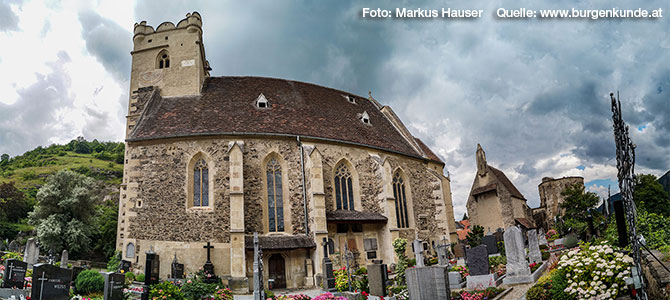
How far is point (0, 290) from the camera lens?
1259cm

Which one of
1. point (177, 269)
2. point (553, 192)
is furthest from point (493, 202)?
point (177, 269)

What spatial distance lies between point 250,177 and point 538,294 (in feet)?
48.6

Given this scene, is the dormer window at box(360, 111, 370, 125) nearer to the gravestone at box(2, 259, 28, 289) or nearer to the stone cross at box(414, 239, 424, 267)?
the stone cross at box(414, 239, 424, 267)

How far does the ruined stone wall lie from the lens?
42.0m

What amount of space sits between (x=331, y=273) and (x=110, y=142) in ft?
379

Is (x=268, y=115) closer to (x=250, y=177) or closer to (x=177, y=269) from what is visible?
(x=250, y=177)

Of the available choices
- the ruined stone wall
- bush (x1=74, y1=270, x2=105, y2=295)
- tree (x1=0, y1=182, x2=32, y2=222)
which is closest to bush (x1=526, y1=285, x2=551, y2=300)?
bush (x1=74, y1=270, x2=105, y2=295)

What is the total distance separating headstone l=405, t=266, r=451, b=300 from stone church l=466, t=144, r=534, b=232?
26629 mm

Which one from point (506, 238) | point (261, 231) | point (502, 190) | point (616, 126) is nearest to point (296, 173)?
point (261, 231)

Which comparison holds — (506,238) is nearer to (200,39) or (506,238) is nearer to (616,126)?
(616,126)

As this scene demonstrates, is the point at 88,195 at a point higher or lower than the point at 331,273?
higher

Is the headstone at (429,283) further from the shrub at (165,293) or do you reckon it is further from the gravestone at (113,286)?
the gravestone at (113,286)

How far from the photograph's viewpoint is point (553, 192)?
42.8 m

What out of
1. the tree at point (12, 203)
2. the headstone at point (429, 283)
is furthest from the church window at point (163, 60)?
the tree at point (12, 203)
